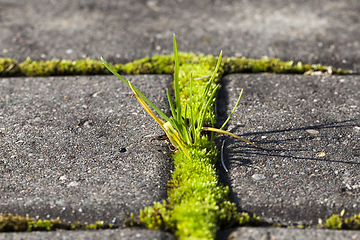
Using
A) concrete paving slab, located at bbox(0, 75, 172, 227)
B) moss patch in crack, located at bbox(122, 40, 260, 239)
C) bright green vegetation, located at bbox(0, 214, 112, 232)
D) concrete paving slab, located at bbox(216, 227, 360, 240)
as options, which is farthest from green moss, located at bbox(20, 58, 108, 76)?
concrete paving slab, located at bbox(216, 227, 360, 240)

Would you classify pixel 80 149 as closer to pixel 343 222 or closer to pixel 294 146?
pixel 294 146

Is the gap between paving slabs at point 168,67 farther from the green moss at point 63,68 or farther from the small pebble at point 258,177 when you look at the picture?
the small pebble at point 258,177

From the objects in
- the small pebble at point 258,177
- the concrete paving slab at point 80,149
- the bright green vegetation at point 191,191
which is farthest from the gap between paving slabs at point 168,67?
the small pebble at point 258,177

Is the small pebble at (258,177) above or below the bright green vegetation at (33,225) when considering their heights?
above

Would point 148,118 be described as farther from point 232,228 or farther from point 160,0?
point 160,0

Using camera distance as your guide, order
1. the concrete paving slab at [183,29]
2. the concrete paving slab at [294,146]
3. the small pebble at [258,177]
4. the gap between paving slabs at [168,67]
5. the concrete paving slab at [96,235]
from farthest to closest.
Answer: the concrete paving slab at [183,29] → the gap between paving slabs at [168,67] → the small pebble at [258,177] → the concrete paving slab at [294,146] → the concrete paving slab at [96,235]

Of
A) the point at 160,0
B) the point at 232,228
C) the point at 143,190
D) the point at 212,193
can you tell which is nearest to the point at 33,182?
the point at 143,190
